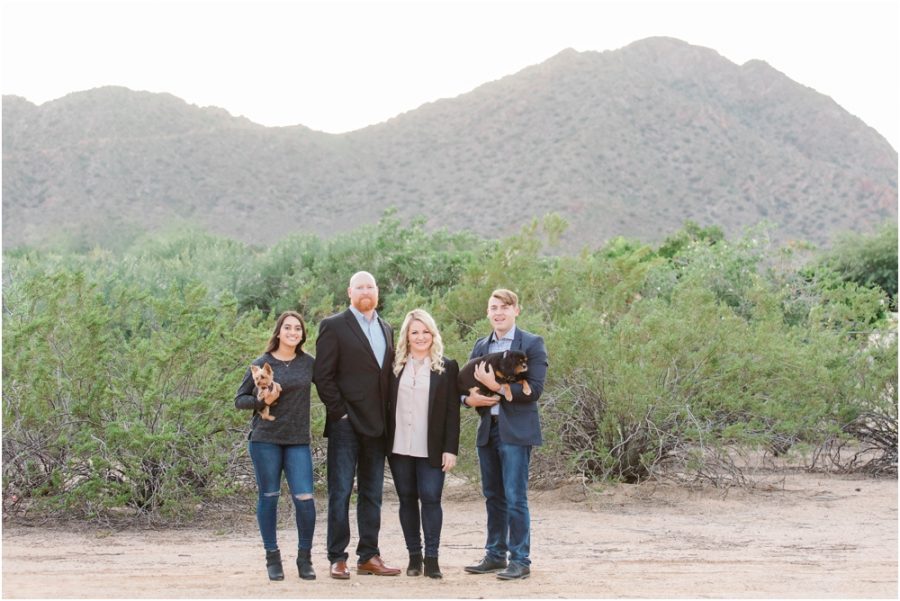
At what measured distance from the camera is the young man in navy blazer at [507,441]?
281 inches

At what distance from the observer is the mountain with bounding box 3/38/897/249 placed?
52.6m

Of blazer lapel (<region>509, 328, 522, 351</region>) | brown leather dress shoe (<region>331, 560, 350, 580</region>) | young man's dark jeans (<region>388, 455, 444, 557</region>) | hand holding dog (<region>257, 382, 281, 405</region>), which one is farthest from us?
blazer lapel (<region>509, 328, 522, 351</region>)

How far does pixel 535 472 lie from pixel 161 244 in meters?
21.5

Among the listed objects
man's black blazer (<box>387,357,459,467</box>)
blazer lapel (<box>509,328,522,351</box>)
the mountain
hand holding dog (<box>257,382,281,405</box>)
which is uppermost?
the mountain

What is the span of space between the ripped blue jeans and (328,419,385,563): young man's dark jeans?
0.15 metres

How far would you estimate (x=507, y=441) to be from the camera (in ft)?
23.4

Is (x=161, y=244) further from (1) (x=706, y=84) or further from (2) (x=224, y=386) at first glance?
(1) (x=706, y=84)

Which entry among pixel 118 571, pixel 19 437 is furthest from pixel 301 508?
pixel 19 437

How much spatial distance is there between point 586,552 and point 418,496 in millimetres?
2075

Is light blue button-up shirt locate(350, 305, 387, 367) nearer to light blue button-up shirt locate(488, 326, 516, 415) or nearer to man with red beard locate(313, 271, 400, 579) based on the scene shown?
man with red beard locate(313, 271, 400, 579)

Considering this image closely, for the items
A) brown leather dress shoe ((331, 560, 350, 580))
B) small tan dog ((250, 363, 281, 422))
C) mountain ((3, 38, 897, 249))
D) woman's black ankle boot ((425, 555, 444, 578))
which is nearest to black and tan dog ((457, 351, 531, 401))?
woman's black ankle boot ((425, 555, 444, 578))

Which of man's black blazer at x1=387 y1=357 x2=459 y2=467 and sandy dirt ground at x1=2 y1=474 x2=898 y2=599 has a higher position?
man's black blazer at x1=387 y1=357 x2=459 y2=467

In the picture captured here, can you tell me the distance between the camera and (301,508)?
702 cm

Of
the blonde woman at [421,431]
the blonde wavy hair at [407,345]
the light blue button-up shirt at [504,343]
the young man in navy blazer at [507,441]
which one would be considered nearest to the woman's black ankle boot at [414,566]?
the blonde woman at [421,431]
